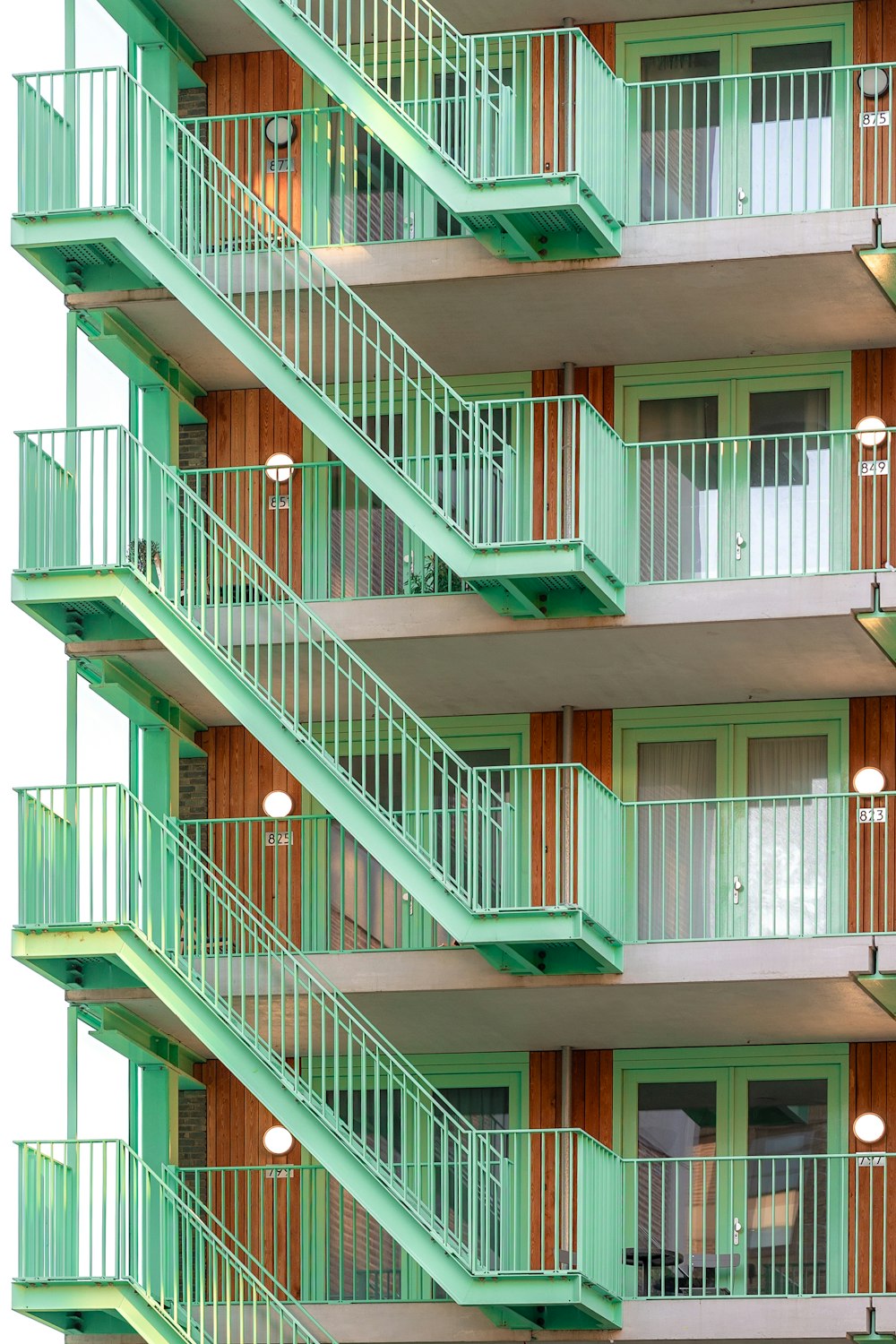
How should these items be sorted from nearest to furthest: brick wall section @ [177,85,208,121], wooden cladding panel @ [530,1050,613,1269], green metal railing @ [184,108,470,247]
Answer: wooden cladding panel @ [530,1050,613,1269] → green metal railing @ [184,108,470,247] → brick wall section @ [177,85,208,121]

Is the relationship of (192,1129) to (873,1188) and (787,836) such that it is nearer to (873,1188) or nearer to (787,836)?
(787,836)

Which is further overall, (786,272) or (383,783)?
(383,783)

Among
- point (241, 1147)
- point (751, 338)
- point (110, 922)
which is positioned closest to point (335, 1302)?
point (241, 1147)

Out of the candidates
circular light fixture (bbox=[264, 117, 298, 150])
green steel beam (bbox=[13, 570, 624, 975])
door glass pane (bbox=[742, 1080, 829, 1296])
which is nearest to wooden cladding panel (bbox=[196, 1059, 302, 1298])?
green steel beam (bbox=[13, 570, 624, 975])

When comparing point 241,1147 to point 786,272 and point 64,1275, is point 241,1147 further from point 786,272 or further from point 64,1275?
point 786,272

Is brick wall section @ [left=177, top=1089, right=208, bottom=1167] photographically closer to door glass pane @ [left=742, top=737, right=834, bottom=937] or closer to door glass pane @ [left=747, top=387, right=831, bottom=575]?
door glass pane @ [left=742, top=737, right=834, bottom=937]

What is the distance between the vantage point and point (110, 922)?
26953 mm

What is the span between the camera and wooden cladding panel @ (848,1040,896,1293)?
27453 millimetres

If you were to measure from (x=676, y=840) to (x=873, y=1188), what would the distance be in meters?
3.25

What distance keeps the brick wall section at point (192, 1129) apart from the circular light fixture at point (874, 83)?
33.6 feet

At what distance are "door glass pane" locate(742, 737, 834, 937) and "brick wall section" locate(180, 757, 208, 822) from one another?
482cm

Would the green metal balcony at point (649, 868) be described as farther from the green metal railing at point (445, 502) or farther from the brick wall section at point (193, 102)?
the brick wall section at point (193, 102)

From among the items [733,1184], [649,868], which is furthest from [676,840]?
[733,1184]

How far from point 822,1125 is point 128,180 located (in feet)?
31.9
